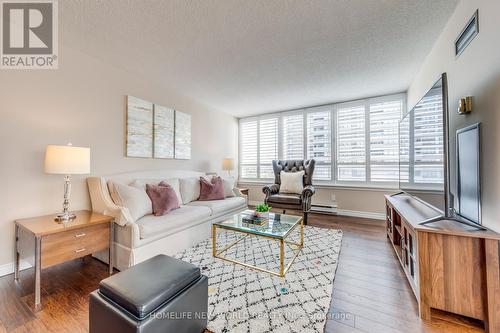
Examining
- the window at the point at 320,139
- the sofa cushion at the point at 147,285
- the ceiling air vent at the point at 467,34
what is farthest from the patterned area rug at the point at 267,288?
the ceiling air vent at the point at 467,34

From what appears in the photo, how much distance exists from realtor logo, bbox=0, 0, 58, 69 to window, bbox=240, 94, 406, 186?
3891 millimetres

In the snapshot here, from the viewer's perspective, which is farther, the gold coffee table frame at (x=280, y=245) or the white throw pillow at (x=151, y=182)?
the white throw pillow at (x=151, y=182)

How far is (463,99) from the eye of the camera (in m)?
1.57

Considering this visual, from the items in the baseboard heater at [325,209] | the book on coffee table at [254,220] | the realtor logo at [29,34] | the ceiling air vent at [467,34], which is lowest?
the baseboard heater at [325,209]

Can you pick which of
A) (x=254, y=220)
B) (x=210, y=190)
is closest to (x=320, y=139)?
(x=210, y=190)

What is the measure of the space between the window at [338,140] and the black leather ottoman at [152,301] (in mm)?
3763

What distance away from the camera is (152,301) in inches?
39.4

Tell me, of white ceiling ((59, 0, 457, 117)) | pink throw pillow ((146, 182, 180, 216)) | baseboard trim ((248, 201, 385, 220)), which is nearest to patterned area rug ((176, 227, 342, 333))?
pink throw pillow ((146, 182, 180, 216))

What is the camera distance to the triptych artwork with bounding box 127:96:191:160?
288 cm

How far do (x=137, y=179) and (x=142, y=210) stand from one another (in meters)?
0.64

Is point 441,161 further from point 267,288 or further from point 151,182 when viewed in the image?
point 151,182

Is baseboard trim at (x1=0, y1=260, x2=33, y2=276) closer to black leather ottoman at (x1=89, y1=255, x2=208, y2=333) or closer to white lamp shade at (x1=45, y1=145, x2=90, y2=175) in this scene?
white lamp shade at (x1=45, y1=145, x2=90, y2=175)

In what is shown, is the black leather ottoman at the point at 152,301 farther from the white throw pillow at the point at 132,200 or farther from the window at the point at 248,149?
the window at the point at 248,149

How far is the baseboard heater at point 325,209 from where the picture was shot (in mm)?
4094
